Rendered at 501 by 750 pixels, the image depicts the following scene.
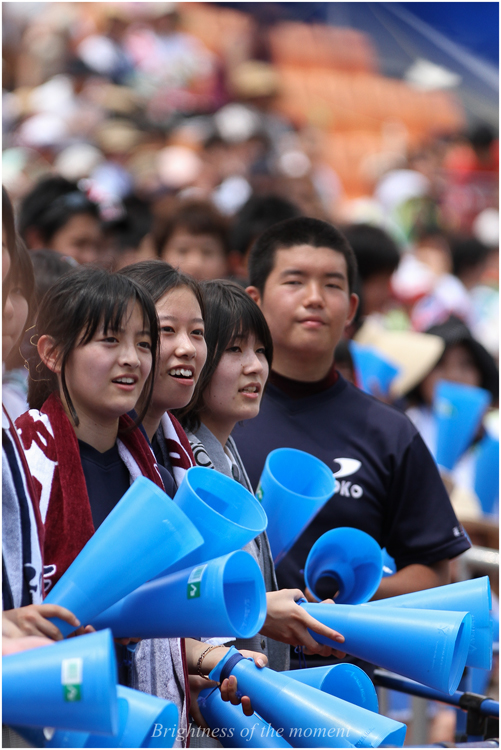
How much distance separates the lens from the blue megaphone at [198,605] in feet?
4.38

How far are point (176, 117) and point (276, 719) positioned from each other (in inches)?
397

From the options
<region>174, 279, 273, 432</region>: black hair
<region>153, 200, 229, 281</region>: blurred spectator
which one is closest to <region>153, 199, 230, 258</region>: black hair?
<region>153, 200, 229, 281</region>: blurred spectator

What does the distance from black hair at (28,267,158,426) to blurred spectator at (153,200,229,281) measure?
84.7 inches

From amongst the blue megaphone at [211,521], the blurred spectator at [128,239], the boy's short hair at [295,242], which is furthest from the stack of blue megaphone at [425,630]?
the blurred spectator at [128,239]

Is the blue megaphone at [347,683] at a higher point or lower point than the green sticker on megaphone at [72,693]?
lower

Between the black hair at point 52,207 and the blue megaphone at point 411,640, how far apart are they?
8.13 ft

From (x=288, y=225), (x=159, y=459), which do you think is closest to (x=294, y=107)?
(x=288, y=225)

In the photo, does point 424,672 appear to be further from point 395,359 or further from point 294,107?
point 294,107

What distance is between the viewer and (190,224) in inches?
154

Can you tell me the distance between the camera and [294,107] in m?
13.6

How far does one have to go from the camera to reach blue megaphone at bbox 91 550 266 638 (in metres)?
1.33

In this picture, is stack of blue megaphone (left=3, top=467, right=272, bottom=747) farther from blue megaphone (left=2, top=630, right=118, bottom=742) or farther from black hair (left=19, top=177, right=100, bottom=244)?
black hair (left=19, top=177, right=100, bottom=244)

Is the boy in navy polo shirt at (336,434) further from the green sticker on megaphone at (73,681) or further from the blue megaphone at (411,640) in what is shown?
the green sticker on megaphone at (73,681)

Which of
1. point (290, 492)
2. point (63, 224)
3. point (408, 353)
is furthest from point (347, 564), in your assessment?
point (408, 353)
